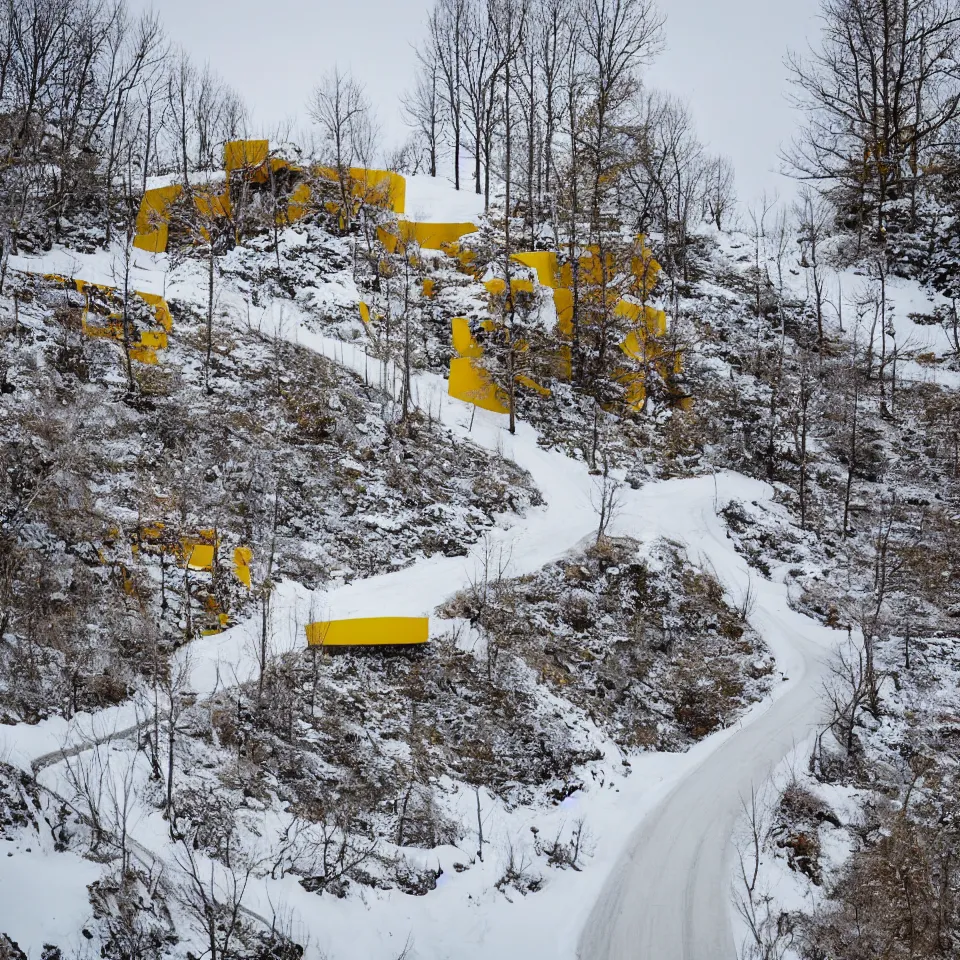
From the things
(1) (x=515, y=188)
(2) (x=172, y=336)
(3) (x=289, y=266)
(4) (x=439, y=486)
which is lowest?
(4) (x=439, y=486)

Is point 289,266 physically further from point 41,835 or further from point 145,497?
point 41,835

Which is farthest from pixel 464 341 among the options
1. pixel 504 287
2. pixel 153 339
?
pixel 153 339

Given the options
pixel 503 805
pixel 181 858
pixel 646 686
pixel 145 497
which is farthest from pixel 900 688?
pixel 145 497

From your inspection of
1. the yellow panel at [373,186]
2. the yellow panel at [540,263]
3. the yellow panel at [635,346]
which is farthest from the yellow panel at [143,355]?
the yellow panel at [635,346]

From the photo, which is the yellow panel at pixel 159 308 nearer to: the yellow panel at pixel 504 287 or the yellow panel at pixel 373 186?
the yellow panel at pixel 504 287

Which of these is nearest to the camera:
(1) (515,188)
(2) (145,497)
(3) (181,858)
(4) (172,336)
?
(3) (181,858)

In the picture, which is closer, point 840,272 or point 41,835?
point 41,835

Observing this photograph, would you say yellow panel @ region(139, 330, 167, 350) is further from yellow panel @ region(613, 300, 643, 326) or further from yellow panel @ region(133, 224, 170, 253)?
yellow panel @ region(613, 300, 643, 326)
